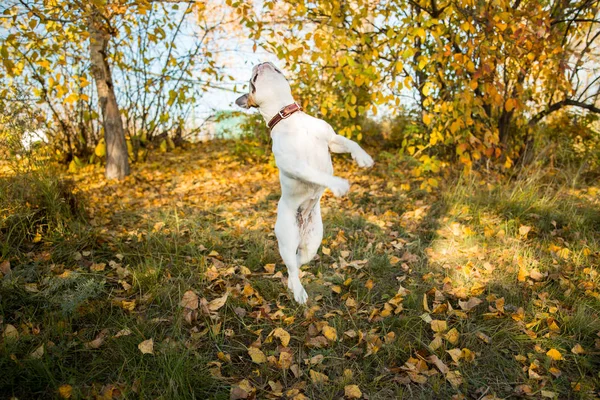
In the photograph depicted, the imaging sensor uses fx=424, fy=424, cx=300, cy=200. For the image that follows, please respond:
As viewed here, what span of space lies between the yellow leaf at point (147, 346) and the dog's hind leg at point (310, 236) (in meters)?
1.00

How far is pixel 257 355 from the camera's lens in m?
2.38

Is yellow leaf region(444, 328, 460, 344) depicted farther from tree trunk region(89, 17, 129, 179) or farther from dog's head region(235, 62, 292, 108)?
tree trunk region(89, 17, 129, 179)

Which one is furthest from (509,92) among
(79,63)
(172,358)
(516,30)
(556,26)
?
(79,63)

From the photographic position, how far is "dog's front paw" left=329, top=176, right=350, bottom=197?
80.8 inches

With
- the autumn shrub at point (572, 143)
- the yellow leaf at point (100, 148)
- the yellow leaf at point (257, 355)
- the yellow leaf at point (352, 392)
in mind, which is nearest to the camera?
the yellow leaf at point (352, 392)

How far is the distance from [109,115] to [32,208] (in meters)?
2.82

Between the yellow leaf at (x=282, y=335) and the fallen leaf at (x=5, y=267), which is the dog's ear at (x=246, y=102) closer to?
the yellow leaf at (x=282, y=335)

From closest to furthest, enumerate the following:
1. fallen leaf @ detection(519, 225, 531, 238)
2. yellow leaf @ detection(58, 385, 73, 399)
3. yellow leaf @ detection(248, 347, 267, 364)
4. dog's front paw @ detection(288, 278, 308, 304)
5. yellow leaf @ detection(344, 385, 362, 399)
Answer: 1. yellow leaf @ detection(58, 385, 73, 399)
2. yellow leaf @ detection(344, 385, 362, 399)
3. yellow leaf @ detection(248, 347, 267, 364)
4. dog's front paw @ detection(288, 278, 308, 304)
5. fallen leaf @ detection(519, 225, 531, 238)

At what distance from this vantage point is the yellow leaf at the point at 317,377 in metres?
2.24

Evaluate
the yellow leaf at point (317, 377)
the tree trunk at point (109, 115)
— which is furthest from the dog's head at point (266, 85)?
the tree trunk at point (109, 115)

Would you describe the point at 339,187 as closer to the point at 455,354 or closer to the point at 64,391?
the point at 455,354

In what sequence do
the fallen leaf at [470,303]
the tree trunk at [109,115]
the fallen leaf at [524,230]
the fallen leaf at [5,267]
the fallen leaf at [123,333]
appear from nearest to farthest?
the fallen leaf at [123,333], the fallen leaf at [470,303], the fallen leaf at [5,267], the fallen leaf at [524,230], the tree trunk at [109,115]

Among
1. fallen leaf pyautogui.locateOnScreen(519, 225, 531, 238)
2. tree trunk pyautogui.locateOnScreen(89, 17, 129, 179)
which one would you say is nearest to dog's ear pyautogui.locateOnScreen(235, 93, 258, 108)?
fallen leaf pyautogui.locateOnScreen(519, 225, 531, 238)

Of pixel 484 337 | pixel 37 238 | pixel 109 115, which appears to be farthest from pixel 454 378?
pixel 109 115
